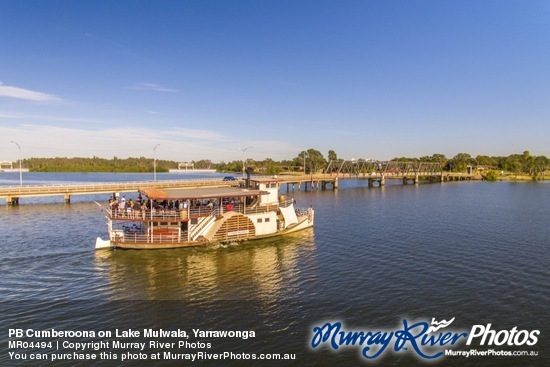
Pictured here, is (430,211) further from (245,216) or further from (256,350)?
(256,350)

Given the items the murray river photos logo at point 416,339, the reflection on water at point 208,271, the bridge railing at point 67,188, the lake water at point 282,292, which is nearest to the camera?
the lake water at point 282,292

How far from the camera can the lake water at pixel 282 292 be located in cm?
1967

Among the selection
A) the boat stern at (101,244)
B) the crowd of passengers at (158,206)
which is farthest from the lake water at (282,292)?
the crowd of passengers at (158,206)

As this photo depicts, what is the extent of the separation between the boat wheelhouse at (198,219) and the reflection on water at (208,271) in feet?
3.99

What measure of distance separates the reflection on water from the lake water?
0.52 feet

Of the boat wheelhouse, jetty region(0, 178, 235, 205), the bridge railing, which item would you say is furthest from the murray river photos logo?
the bridge railing

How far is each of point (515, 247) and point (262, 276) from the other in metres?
31.3

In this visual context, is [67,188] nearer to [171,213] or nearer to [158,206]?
[158,206]

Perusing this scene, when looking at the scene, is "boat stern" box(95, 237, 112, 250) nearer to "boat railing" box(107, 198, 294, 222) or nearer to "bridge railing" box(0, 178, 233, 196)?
Answer: "boat railing" box(107, 198, 294, 222)

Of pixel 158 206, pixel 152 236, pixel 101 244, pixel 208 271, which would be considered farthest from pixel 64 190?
pixel 208 271

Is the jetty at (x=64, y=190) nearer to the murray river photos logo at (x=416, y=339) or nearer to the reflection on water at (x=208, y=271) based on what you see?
the reflection on water at (x=208, y=271)

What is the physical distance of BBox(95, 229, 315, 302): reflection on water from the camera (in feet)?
89.8

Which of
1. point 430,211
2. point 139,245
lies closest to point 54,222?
point 139,245

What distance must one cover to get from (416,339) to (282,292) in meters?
10.4
